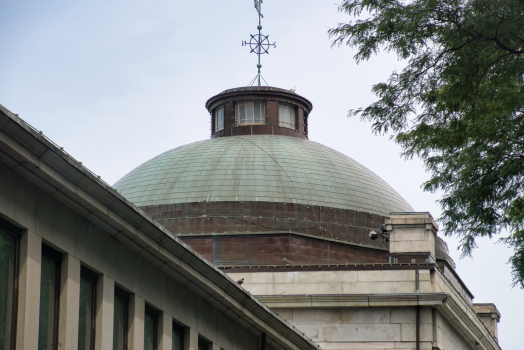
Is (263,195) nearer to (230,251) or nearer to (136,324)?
(230,251)

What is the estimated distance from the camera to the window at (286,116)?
54312mm

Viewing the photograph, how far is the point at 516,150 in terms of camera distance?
1859 cm

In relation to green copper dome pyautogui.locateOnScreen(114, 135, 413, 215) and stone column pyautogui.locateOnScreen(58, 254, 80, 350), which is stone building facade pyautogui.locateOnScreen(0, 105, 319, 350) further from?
green copper dome pyautogui.locateOnScreen(114, 135, 413, 215)

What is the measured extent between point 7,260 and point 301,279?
23684 mm

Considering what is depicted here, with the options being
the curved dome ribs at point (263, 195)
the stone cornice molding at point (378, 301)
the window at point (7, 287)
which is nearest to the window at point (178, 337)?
the window at point (7, 287)

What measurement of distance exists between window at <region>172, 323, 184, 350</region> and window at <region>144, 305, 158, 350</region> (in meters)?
0.96

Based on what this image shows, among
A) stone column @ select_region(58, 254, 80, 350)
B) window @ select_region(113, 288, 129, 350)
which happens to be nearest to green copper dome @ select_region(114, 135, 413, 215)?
window @ select_region(113, 288, 129, 350)

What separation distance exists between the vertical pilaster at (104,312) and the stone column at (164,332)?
2212 mm

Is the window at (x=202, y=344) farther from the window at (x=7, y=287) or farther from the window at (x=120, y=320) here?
the window at (x=7, y=287)

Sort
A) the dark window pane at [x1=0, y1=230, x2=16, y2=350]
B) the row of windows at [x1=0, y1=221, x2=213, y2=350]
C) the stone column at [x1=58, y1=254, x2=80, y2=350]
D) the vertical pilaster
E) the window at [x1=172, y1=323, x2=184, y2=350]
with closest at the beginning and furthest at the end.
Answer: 1. the dark window pane at [x1=0, y1=230, x2=16, y2=350]
2. the row of windows at [x1=0, y1=221, x2=213, y2=350]
3. the stone column at [x1=58, y1=254, x2=80, y2=350]
4. the vertical pilaster
5. the window at [x1=172, y1=323, x2=184, y2=350]

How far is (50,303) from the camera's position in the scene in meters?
15.6

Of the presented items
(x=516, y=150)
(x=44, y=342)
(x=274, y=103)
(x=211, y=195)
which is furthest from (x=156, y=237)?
(x=274, y=103)

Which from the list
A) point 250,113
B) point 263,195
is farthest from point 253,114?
point 263,195

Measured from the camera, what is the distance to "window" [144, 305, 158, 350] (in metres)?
18.9
